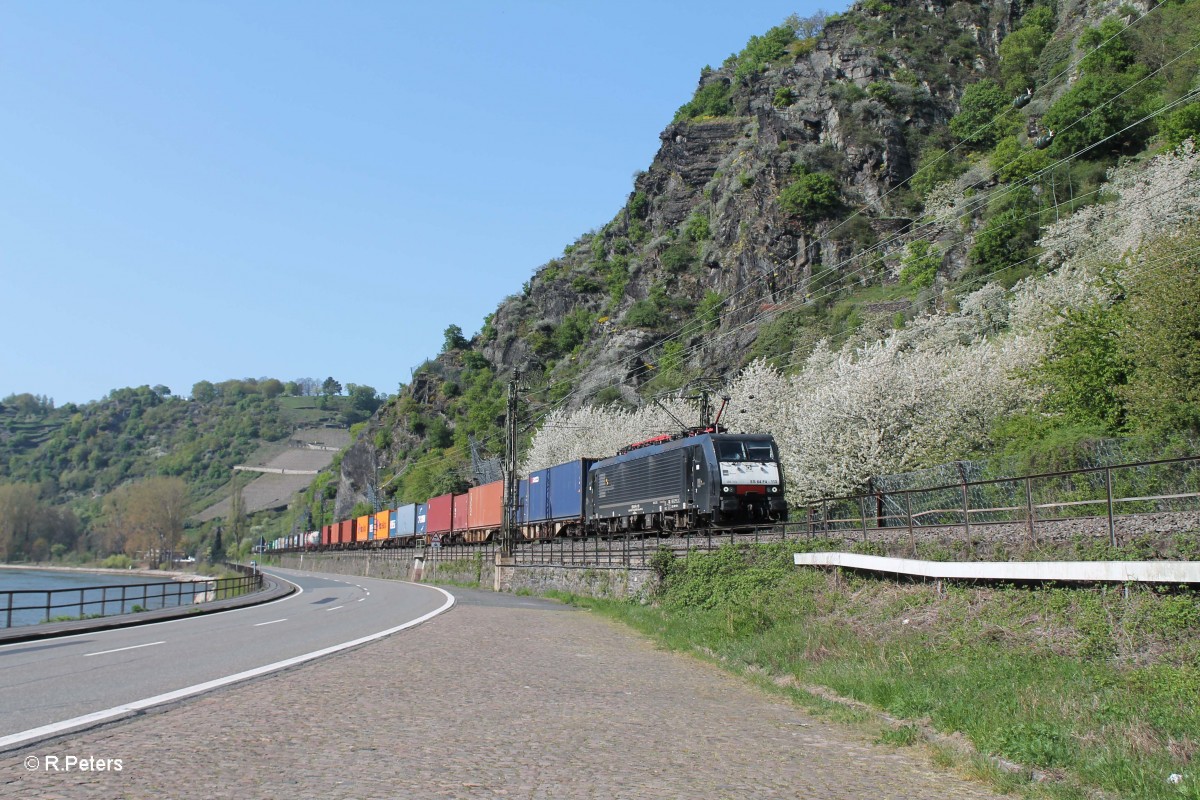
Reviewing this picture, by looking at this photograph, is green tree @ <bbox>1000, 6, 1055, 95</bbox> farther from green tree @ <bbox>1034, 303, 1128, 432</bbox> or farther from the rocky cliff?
green tree @ <bbox>1034, 303, 1128, 432</bbox>

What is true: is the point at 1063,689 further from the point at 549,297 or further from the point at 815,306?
the point at 549,297

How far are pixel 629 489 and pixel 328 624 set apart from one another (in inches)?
756

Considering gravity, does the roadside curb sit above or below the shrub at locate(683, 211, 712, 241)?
below

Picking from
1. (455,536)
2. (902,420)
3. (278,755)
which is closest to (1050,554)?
(278,755)

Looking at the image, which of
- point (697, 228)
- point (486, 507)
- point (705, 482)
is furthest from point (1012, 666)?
point (697, 228)

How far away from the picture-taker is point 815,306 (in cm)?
8769

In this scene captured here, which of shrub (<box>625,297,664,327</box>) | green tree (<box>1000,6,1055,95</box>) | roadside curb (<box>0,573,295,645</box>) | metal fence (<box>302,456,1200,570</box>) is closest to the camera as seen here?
metal fence (<box>302,456,1200,570</box>)

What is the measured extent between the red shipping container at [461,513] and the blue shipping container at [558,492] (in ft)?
35.3

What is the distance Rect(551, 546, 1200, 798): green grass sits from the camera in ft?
26.1

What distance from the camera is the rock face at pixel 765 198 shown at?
97.7 meters

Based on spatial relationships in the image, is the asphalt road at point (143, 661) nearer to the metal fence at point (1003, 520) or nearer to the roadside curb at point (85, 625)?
the roadside curb at point (85, 625)

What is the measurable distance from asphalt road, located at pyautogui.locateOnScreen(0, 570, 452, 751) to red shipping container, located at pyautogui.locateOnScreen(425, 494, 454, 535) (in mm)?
40503

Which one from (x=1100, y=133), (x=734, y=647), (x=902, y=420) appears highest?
(x=1100, y=133)

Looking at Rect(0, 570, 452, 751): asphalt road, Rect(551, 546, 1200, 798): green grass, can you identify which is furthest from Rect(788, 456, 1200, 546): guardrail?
Rect(0, 570, 452, 751): asphalt road
